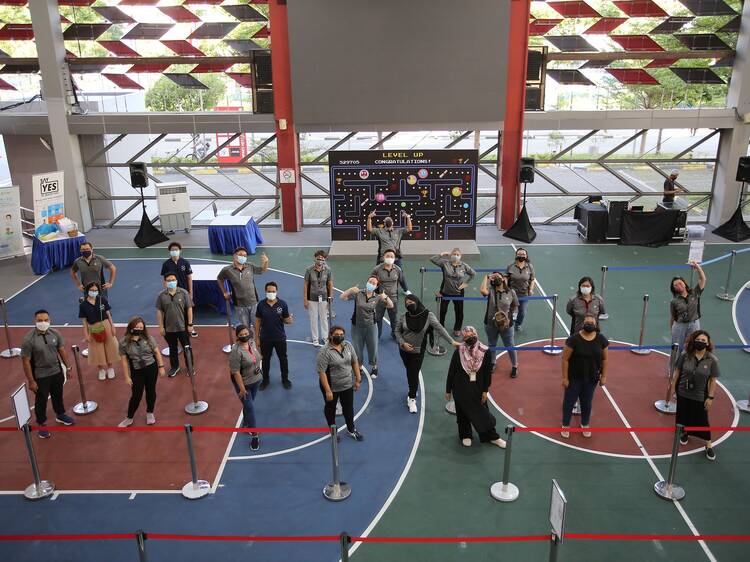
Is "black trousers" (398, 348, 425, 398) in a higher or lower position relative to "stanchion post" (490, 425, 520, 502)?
higher

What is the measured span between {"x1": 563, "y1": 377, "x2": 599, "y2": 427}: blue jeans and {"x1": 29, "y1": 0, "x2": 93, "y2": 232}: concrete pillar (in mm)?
17207

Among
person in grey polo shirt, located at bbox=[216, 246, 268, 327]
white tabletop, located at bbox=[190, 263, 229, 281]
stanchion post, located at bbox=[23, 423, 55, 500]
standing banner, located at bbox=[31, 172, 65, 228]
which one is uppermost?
standing banner, located at bbox=[31, 172, 65, 228]

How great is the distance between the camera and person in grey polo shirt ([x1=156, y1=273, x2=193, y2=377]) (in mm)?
10789

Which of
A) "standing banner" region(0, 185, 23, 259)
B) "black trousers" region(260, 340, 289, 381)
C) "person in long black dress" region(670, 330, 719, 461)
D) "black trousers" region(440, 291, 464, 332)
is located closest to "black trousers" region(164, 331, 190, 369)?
"black trousers" region(260, 340, 289, 381)

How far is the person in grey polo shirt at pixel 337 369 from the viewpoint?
8688 millimetres

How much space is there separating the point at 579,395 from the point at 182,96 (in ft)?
53.9

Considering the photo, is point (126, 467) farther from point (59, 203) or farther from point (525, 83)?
point (525, 83)

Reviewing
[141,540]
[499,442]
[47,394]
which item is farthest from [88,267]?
[499,442]

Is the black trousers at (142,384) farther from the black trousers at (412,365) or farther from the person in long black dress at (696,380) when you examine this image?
the person in long black dress at (696,380)

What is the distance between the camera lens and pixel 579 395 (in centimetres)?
944

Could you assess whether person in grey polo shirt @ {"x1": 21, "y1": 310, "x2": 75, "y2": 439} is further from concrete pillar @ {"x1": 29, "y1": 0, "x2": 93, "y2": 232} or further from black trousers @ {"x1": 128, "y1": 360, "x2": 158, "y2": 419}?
concrete pillar @ {"x1": 29, "y1": 0, "x2": 93, "y2": 232}

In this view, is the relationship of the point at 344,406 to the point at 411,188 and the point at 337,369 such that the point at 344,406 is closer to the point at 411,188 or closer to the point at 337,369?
the point at 337,369

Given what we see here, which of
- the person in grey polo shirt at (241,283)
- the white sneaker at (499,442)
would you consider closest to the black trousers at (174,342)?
the person in grey polo shirt at (241,283)

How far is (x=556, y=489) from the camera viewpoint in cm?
620
